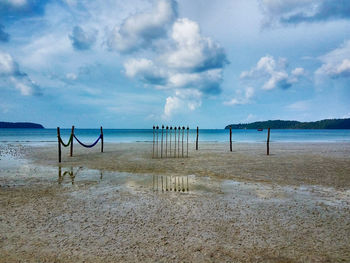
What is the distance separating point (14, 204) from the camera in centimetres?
654

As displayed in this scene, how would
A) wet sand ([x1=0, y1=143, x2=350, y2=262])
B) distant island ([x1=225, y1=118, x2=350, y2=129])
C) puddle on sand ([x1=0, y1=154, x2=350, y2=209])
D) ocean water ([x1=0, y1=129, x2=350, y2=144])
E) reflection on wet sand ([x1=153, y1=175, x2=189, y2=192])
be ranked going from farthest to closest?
distant island ([x1=225, y1=118, x2=350, y2=129]) → ocean water ([x1=0, y1=129, x2=350, y2=144]) → reflection on wet sand ([x1=153, y1=175, x2=189, y2=192]) → puddle on sand ([x1=0, y1=154, x2=350, y2=209]) → wet sand ([x1=0, y1=143, x2=350, y2=262])

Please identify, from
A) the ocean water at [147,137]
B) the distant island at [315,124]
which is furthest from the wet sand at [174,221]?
the distant island at [315,124]

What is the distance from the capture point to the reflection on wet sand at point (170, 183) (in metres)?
8.37

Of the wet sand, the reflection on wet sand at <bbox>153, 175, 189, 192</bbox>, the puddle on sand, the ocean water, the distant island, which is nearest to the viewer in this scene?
the wet sand

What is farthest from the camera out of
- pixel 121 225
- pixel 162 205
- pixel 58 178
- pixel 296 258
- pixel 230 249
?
pixel 58 178

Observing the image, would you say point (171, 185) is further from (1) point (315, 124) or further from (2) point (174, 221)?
(1) point (315, 124)

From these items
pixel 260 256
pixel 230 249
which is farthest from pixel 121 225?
pixel 260 256

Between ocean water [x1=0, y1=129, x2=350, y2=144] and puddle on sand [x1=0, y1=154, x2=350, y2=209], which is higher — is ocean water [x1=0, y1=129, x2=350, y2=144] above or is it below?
above

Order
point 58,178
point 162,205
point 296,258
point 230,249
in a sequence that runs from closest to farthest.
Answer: point 296,258 < point 230,249 < point 162,205 < point 58,178

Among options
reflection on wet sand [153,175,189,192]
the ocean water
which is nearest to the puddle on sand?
reflection on wet sand [153,175,189,192]

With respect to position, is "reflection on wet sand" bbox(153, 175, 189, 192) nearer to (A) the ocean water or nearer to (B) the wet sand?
(B) the wet sand

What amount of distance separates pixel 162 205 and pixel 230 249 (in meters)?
2.65

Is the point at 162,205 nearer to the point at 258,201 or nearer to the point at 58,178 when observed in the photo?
the point at 258,201

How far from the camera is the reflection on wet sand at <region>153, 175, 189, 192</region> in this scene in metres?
8.37
